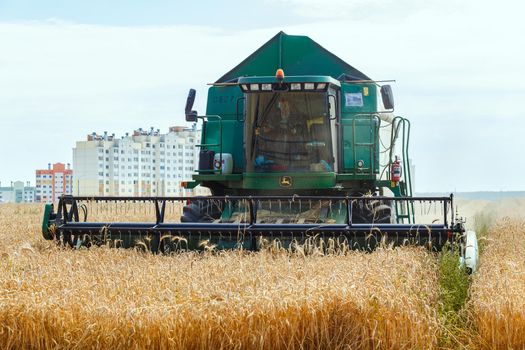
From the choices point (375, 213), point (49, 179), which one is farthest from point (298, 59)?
point (49, 179)

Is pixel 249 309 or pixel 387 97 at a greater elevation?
pixel 387 97

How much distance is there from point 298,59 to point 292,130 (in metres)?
1.45

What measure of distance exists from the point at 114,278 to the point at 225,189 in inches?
172

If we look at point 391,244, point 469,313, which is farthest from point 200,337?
point 391,244

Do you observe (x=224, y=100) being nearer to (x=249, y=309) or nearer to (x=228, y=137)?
(x=228, y=137)

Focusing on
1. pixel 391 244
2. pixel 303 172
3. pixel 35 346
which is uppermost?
pixel 303 172

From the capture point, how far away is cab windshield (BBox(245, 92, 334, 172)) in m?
9.91

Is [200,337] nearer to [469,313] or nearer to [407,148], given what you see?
[469,313]

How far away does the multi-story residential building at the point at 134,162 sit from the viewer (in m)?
96.4

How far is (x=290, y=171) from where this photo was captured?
32.4 ft

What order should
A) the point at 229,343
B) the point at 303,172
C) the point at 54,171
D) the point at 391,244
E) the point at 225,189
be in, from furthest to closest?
the point at 54,171, the point at 225,189, the point at 303,172, the point at 391,244, the point at 229,343

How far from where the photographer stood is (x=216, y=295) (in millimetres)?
5762

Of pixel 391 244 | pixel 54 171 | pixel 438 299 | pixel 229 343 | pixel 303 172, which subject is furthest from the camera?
pixel 54 171

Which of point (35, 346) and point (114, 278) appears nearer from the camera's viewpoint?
point (35, 346)
